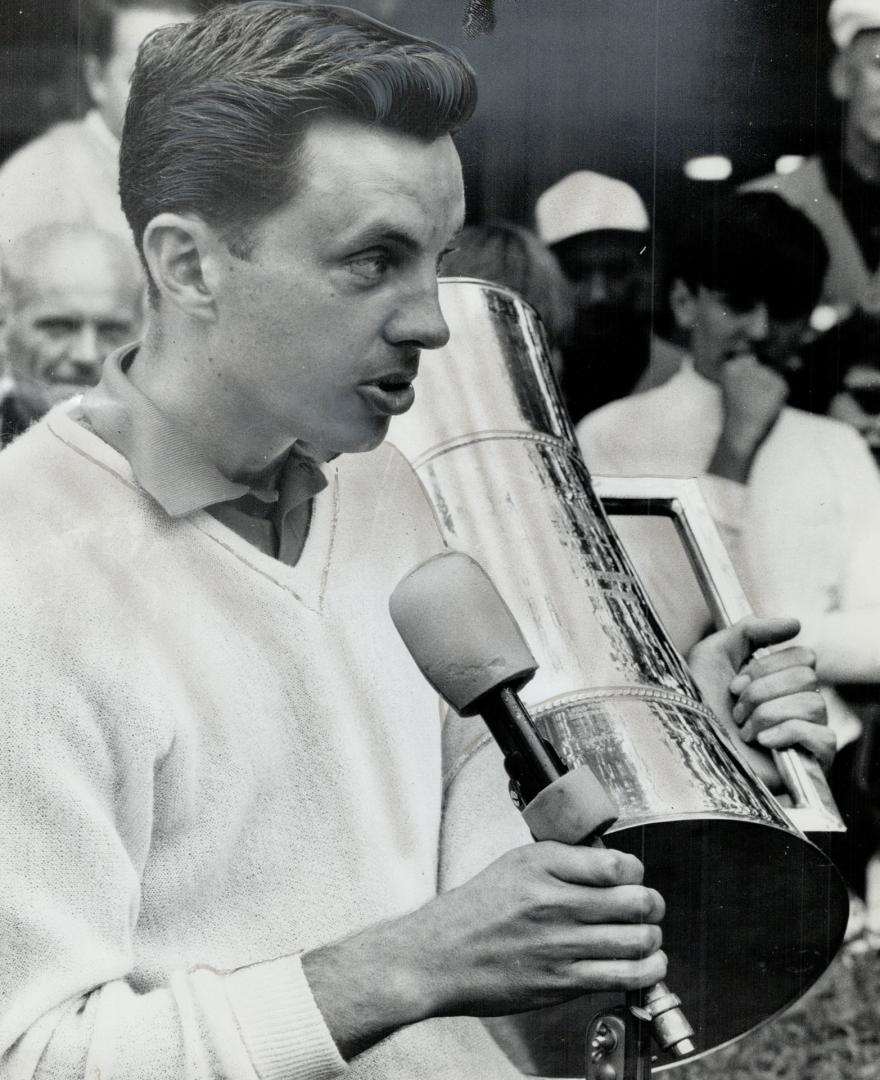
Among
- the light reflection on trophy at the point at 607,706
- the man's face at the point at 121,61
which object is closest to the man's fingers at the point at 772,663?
the light reflection on trophy at the point at 607,706

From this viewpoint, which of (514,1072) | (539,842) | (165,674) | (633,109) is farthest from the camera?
(633,109)

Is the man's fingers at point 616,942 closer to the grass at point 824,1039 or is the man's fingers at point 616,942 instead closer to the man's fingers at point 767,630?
the grass at point 824,1039

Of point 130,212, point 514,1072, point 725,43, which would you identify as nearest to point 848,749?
point 514,1072

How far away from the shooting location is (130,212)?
85.8 inches

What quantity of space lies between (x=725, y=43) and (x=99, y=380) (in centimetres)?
107

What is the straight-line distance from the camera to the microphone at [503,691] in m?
1.77

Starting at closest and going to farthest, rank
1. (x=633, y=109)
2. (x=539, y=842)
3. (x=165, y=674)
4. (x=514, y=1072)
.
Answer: (x=539, y=842) < (x=165, y=674) < (x=514, y=1072) < (x=633, y=109)

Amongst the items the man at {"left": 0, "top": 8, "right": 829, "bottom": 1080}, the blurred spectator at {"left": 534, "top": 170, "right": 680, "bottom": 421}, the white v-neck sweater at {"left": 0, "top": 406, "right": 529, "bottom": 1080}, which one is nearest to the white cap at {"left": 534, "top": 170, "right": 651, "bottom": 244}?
the blurred spectator at {"left": 534, "top": 170, "right": 680, "bottom": 421}

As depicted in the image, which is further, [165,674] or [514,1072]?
[514,1072]

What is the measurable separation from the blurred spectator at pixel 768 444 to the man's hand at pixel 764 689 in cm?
4

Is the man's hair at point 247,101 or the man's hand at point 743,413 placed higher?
the man's hair at point 247,101

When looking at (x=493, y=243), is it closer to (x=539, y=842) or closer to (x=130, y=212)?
(x=130, y=212)

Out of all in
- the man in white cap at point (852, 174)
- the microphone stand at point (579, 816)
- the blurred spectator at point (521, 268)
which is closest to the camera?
the microphone stand at point (579, 816)

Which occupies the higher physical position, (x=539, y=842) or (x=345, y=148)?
(x=345, y=148)
